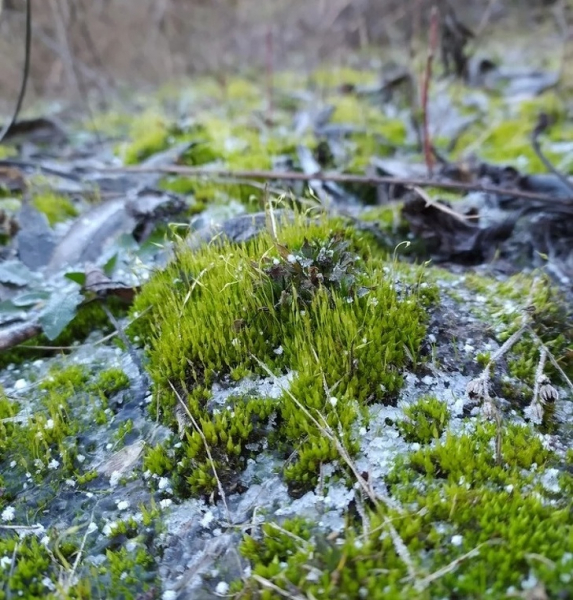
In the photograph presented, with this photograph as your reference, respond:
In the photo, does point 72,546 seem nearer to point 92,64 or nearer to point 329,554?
point 329,554

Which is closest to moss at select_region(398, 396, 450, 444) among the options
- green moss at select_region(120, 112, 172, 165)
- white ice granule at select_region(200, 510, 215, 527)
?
white ice granule at select_region(200, 510, 215, 527)

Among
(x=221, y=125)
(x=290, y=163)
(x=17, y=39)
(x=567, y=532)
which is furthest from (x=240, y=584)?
(x=17, y=39)

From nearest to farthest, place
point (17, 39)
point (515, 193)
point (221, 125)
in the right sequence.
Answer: point (515, 193)
point (221, 125)
point (17, 39)

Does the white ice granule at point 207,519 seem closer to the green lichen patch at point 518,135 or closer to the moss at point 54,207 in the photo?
the moss at point 54,207

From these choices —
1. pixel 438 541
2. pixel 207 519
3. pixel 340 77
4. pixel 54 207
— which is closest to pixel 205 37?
pixel 340 77

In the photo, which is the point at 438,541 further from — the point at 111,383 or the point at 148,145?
the point at 148,145
